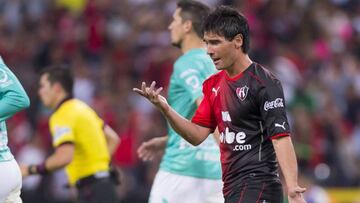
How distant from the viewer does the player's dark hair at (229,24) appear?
703 cm

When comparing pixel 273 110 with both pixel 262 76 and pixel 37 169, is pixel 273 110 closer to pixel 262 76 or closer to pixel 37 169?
pixel 262 76

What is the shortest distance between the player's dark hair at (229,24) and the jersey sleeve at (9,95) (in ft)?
5.12

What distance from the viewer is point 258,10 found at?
1692 cm

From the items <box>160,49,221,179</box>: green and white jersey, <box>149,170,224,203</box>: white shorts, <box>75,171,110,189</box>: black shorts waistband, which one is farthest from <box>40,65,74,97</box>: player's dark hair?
<box>149,170,224,203</box>: white shorts

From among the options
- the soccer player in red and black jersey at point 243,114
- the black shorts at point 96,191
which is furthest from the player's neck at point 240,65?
the black shorts at point 96,191

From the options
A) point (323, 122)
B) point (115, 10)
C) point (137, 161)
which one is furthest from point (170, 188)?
point (115, 10)

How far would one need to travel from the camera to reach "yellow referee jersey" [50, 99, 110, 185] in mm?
9883

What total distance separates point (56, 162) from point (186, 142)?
1385 millimetres

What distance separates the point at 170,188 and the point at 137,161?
5.52 metres

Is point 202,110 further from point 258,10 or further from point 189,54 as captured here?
point 258,10

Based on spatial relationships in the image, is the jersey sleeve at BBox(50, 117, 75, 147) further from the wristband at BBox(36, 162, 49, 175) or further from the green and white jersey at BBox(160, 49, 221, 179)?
the green and white jersey at BBox(160, 49, 221, 179)

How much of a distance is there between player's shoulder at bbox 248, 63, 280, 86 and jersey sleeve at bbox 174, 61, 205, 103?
1.63 m

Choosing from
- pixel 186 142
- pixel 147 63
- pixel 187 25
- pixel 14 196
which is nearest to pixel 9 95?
pixel 14 196

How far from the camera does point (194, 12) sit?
920 cm
